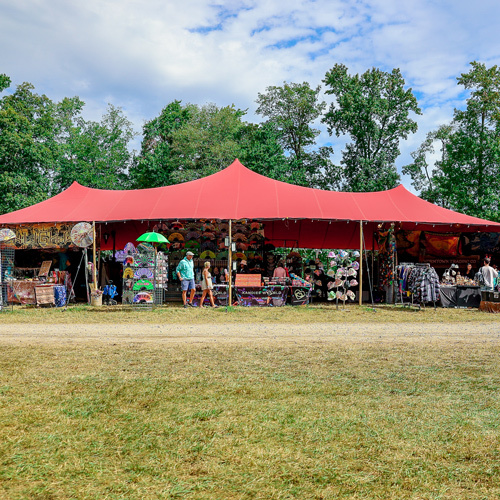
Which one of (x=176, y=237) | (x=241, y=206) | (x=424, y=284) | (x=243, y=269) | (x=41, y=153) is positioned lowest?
(x=424, y=284)

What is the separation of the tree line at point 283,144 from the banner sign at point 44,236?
1467 cm

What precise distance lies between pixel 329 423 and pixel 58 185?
38630 millimetres

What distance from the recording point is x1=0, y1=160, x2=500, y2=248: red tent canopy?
1537 cm

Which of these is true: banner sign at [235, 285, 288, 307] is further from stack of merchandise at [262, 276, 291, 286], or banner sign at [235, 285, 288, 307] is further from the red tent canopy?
the red tent canopy

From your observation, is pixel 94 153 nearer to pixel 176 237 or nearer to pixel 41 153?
pixel 41 153

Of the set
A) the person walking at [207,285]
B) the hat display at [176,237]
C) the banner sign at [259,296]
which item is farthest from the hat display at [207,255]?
the person walking at [207,285]

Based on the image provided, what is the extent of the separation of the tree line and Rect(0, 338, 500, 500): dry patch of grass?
26.9 metres

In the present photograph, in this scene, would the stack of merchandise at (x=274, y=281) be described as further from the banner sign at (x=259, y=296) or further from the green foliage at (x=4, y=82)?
the green foliage at (x=4, y=82)

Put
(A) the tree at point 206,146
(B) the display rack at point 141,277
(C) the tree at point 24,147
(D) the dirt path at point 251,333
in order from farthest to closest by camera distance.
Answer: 1. (A) the tree at point 206,146
2. (C) the tree at point 24,147
3. (B) the display rack at point 141,277
4. (D) the dirt path at point 251,333

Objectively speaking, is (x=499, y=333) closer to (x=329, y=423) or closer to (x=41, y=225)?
(x=329, y=423)

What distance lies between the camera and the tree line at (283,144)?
30.7m

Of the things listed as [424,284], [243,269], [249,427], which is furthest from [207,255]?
[249,427]

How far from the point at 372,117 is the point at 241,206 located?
2190cm

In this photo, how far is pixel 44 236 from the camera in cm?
1617
